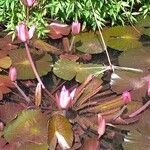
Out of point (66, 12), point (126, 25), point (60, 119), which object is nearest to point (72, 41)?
point (66, 12)

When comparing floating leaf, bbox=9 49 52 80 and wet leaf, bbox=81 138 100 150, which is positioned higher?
floating leaf, bbox=9 49 52 80

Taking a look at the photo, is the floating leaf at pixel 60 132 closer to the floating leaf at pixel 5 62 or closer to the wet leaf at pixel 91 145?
the wet leaf at pixel 91 145

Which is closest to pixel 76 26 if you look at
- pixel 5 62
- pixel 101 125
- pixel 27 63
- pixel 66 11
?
pixel 66 11

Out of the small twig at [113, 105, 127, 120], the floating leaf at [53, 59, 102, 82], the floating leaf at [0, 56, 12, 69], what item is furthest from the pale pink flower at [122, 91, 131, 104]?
the floating leaf at [0, 56, 12, 69]

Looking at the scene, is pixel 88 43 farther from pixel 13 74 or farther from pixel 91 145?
pixel 91 145

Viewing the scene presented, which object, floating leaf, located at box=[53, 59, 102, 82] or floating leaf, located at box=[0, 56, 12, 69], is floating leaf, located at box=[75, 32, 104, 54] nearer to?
floating leaf, located at box=[53, 59, 102, 82]

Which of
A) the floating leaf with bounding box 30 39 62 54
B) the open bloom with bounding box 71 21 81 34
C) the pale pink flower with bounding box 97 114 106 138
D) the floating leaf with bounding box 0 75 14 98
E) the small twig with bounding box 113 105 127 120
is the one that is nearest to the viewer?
the pale pink flower with bounding box 97 114 106 138

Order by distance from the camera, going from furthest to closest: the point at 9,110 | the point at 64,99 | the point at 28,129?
1. the point at 9,110
2. the point at 28,129
3. the point at 64,99
